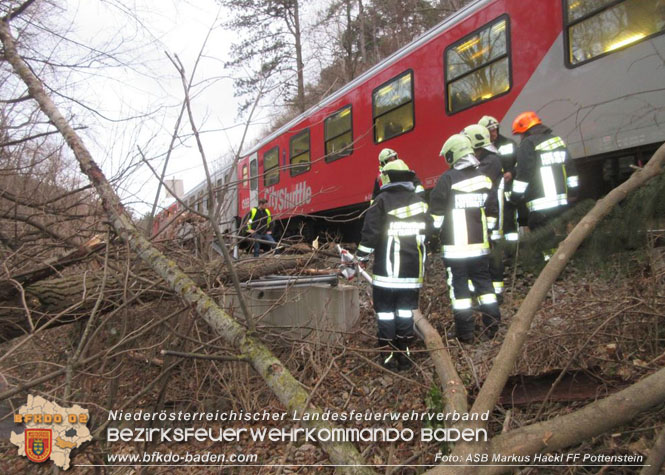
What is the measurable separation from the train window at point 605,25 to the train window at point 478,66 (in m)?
0.73

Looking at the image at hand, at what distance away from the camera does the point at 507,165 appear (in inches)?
184

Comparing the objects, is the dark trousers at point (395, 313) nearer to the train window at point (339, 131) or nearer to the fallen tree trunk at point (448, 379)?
the fallen tree trunk at point (448, 379)

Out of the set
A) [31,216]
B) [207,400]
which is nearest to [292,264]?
[207,400]

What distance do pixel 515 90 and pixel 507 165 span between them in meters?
0.94

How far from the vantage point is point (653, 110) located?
366 centimetres

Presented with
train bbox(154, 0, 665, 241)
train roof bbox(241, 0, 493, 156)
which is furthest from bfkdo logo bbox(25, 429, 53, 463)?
train roof bbox(241, 0, 493, 156)

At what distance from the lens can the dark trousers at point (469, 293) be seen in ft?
11.0

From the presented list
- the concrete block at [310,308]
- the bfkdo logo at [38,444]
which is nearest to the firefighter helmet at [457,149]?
the concrete block at [310,308]

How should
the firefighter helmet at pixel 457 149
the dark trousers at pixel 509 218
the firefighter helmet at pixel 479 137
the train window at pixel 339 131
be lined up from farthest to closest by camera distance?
1. the train window at pixel 339 131
2. the dark trousers at pixel 509 218
3. the firefighter helmet at pixel 479 137
4. the firefighter helmet at pixel 457 149

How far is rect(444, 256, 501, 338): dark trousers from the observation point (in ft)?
Answer: 11.0

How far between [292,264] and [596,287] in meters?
2.54

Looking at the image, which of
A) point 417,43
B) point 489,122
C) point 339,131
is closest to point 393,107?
point 417,43

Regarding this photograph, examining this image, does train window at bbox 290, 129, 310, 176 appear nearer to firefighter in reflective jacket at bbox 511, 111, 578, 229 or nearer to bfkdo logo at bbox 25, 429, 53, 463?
firefighter in reflective jacket at bbox 511, 111, 578, 229

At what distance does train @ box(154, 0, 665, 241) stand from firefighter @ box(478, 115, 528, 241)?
0.50 meters
